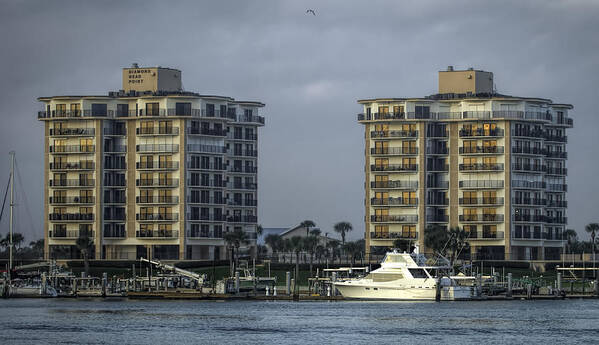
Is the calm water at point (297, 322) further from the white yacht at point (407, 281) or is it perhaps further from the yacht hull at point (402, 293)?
the white yacht at point (407, 281)

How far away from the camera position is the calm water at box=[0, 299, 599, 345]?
123 m

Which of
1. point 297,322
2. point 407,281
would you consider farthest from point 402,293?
point 297,322

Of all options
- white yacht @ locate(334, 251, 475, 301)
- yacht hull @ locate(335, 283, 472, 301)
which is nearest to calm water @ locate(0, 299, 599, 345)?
yacht hull @ locate(335, 283, 472, 301)

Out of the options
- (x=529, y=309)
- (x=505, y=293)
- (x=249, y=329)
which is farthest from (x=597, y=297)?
(x=249, y=329)

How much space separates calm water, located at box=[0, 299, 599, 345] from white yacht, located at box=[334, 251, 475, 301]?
1.42 meters

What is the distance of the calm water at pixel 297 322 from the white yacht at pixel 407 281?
1418 millimetres

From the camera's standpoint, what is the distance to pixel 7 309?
161750 mm

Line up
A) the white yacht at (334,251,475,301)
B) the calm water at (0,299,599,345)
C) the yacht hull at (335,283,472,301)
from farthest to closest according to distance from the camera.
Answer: the yacht hull at (335,283,472,301)
the white yacht at (334,251,475,301)
the calm water at (0,299,599,345)

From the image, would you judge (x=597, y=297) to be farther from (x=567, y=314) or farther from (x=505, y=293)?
(x=567, y=314)

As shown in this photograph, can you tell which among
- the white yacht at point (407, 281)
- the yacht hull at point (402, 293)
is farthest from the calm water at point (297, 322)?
the white yacht at point (407, 281)

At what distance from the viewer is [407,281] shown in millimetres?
166625

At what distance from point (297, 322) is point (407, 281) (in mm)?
29399

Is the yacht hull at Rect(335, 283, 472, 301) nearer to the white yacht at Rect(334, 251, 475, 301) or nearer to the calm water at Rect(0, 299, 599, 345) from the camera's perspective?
the white yacht at Rect(334, 251, 475, 301)

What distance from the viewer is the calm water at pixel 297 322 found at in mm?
123188
